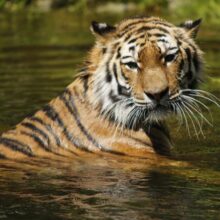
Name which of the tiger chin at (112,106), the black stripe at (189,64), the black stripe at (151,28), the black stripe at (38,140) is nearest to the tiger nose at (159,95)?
the tiger chin at (112,106)

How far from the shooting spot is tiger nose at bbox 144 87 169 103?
6.27m

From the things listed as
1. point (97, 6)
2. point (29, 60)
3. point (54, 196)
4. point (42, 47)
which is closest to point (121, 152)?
point (54, 196)

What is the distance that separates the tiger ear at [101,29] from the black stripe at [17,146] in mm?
995

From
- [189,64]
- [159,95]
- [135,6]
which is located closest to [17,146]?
[159,95]

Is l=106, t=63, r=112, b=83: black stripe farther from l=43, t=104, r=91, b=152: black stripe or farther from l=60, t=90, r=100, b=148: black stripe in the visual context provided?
l=43, t=104, r=91, b=152: black stripe

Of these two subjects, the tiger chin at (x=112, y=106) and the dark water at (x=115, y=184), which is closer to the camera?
the dark water at (x=115, y=184)

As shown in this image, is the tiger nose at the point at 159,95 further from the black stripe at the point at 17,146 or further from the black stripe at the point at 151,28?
the black stripe at the point at 17,146

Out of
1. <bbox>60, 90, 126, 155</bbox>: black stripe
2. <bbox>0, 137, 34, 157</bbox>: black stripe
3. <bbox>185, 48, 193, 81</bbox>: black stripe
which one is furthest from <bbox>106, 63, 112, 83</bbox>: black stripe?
<bbox>0, 137, 34, 157</bbox>: black stripe

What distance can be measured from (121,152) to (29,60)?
5.87 meters

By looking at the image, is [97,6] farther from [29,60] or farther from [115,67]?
[115,67]

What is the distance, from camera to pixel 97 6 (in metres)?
18.8

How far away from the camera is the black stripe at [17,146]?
6.71 meters

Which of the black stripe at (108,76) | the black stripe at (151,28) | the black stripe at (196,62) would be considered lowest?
the black stripe at (108,76)

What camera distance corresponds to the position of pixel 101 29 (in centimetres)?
679
